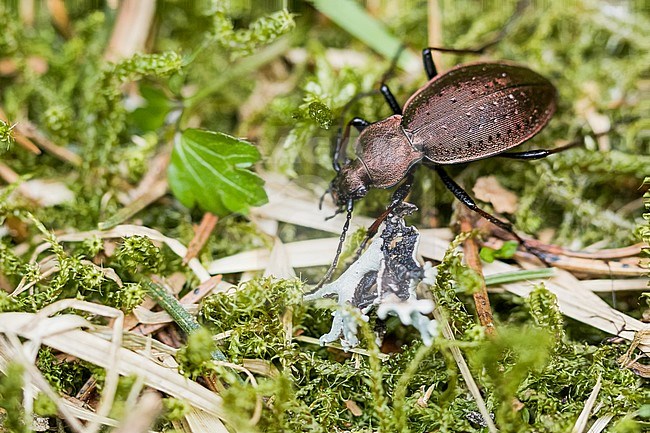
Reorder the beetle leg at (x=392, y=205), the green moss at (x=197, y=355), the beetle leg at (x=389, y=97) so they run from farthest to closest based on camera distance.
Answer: the beetle leg at (x=389, y=97), the beetle leg at (x=392, y=205), the green moss at (x=197, y=355)

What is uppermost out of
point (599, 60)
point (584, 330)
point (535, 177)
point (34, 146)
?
point (599, 60)

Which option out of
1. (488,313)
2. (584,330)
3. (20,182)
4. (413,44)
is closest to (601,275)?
(584,330)

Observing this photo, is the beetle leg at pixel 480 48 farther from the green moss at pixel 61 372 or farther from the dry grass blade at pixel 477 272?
the green moss at pixel 61 372

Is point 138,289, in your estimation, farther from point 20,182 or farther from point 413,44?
point 413,44

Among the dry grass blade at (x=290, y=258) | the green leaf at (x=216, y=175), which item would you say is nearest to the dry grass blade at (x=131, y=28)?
the green leaf at (x=216, y=175)

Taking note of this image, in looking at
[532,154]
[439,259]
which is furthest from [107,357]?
[532,154]

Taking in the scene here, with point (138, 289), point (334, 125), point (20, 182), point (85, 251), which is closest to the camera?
point (138, 289)

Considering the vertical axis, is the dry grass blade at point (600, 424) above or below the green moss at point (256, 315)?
below
